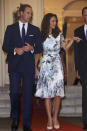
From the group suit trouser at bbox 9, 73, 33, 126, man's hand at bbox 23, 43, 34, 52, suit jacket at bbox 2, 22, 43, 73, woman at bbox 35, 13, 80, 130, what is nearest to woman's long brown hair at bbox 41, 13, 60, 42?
woman at bbox 35, 13, 80, 130

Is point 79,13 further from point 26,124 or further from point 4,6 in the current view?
point 26,124

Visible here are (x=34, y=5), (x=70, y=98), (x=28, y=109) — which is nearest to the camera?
(x=28, y=109)

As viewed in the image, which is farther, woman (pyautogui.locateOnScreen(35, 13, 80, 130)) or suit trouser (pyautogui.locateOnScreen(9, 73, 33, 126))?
woman (pyautogui.locateOnScreen(35, 13, 80, 130))

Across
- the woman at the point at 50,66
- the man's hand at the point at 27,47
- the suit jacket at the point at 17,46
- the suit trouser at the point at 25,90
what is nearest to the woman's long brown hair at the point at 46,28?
the woman at the point at 50,66

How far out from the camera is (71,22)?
10.5m

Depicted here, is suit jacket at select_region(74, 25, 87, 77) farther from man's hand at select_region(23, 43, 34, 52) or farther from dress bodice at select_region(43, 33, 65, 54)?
man's hand at select_region(23, 43, 34, 52)

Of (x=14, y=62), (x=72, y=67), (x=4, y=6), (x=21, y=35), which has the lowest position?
(x=72, y=67)

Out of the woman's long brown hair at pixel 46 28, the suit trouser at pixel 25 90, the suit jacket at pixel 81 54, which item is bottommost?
the suit trouser at pixel 25 90

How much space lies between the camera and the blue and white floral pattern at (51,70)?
16.0ft

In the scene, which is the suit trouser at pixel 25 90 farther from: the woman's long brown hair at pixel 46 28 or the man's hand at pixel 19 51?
the woman's long brown hair at pixel 46 28

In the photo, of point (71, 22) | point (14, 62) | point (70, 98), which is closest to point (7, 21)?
point (70, 98)

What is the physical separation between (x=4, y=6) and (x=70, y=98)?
7.23ft

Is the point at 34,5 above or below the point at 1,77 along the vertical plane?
above

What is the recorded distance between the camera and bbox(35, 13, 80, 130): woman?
486cm
